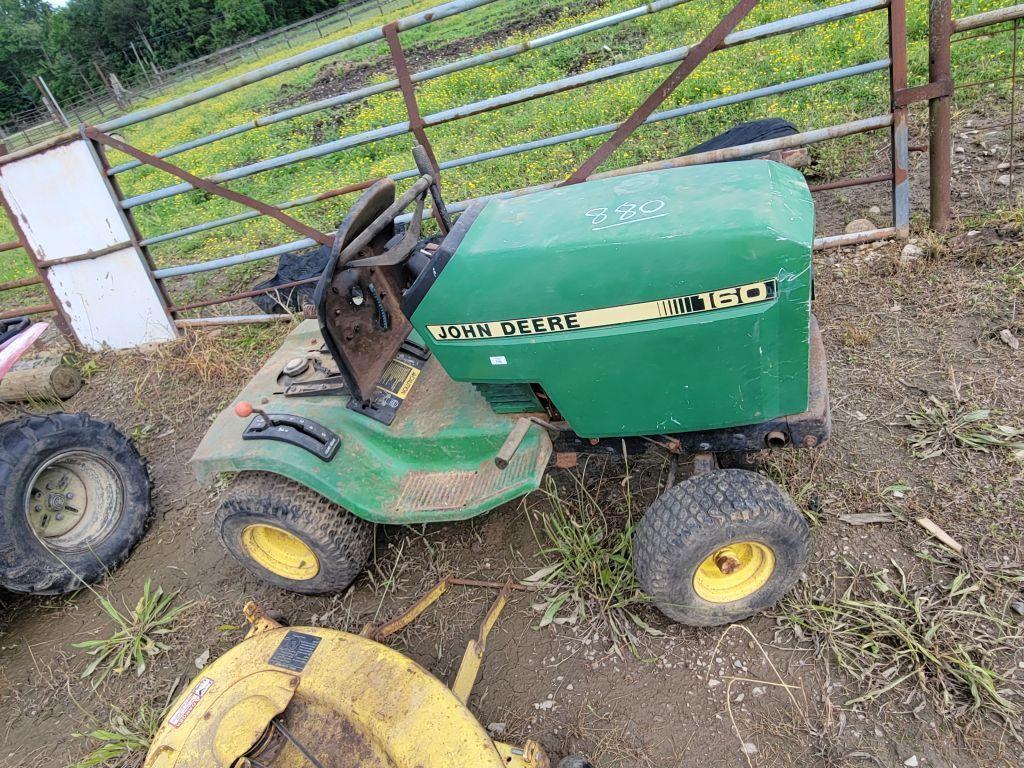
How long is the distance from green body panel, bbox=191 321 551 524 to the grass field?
3367 mm

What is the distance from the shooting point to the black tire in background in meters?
2.92

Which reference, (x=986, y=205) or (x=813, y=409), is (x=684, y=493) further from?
(x=986, y=205)

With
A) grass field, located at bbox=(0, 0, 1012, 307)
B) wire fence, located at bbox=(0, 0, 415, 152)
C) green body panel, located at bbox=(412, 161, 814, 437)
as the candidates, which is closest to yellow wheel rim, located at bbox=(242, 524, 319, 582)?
green body panel, located at bbox=(412, 161, 814, 437)

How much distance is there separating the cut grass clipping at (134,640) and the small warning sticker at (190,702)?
0.85 m

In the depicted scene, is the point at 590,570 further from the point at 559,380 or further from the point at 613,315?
the point at 613,315

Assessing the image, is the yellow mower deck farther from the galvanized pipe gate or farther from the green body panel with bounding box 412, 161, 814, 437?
the galvanized pipe gate

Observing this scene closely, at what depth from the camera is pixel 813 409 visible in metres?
2.21

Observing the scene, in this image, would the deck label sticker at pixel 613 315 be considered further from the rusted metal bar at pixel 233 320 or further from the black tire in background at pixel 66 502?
the rusted metal bar at pixel 233 320

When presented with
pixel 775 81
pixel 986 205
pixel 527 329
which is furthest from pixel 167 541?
pixel 775 81

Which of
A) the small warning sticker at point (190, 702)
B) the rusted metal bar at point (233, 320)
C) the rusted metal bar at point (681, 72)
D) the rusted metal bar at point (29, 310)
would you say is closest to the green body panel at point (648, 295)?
the small warning sticker at point (190, 702)

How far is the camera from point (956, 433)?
276 cm

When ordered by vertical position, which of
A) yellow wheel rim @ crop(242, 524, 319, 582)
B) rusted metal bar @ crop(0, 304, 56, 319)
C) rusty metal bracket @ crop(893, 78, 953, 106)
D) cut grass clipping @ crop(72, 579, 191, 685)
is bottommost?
cut grass clipping @ crop(72, 579, 191, 685)

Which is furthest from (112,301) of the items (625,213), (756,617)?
(756,617)

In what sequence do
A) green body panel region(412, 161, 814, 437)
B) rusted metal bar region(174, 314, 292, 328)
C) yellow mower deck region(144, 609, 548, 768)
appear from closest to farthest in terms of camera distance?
yellow mower deck region(144, 609, 548, 768) → green body panel region(412, 161, 814, 437) → rusted metal bar region(174, 314, 292, 328)
